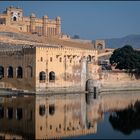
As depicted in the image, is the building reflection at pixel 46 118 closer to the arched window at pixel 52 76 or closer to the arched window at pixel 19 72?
the arched window at pixel 52 76

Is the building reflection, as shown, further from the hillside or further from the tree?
the hillside

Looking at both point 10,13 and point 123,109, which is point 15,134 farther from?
point 10,13

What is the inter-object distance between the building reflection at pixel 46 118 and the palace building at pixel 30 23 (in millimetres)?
29366

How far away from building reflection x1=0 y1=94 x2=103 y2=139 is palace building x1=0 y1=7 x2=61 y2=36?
29.4 metres

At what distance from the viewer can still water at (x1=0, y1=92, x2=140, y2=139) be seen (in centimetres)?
1677

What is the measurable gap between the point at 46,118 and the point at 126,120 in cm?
380

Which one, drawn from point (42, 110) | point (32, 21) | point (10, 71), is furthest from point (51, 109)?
point (32, 21)

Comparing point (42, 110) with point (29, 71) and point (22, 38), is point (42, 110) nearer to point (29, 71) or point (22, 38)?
point (29, 71)

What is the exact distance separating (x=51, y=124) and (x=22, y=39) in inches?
1125

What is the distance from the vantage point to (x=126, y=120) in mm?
20219

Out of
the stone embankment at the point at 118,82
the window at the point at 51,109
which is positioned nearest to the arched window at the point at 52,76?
the stone embankment at the point at 118,82

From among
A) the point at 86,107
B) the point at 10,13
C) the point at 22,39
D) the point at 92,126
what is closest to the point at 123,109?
the point at 86,107

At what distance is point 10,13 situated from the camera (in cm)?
5741

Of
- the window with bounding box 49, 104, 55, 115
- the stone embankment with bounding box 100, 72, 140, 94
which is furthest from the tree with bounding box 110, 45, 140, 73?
the window with bounding box 49, 104, 55, 115
